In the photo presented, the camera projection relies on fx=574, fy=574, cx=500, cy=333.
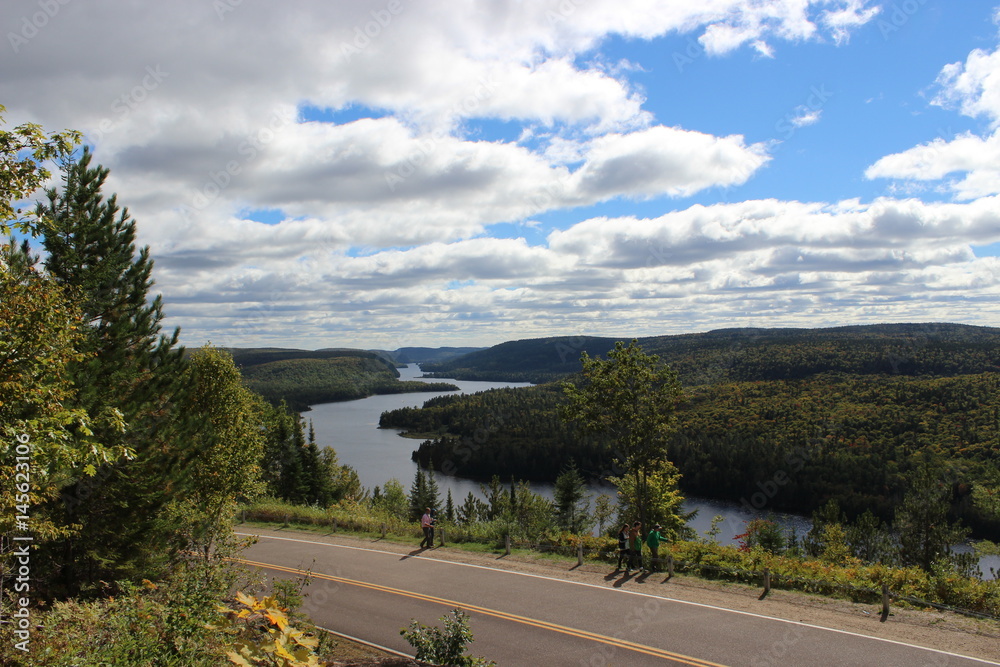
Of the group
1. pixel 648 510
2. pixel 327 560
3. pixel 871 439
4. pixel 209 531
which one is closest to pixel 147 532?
pixel 209 531

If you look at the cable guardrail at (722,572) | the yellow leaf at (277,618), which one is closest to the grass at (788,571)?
the cable guardrail at (722,572)

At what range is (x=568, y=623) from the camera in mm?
12320

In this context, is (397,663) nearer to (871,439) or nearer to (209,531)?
(209,531)

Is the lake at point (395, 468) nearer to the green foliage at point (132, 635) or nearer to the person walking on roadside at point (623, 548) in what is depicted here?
the person walking on roadside at point (623, 548)

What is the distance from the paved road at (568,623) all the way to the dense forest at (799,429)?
1753 inches

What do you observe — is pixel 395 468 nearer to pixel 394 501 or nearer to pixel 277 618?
pixel 394 501

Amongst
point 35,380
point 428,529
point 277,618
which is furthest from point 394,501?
point 35,380

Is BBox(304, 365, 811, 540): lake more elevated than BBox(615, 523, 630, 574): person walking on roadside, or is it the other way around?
BBox(615, 523, 630, 574): person walking on roadside

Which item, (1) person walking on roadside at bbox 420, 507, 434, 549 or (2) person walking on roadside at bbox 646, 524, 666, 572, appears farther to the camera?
(1) person walking on roadside at bbox 420, 507, 434, 549

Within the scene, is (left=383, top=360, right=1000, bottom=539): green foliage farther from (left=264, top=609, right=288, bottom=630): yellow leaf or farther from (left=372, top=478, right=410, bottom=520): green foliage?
(left=264, top=609, right=288, bottom=630): yellow leaf

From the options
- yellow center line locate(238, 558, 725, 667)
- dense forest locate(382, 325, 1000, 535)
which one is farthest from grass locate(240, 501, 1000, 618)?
dense forest locate(382, 325, 1000, 535)

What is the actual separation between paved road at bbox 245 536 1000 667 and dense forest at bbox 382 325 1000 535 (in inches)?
1753

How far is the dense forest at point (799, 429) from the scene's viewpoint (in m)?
85.7

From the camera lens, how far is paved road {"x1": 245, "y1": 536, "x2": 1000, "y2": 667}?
409 inches
